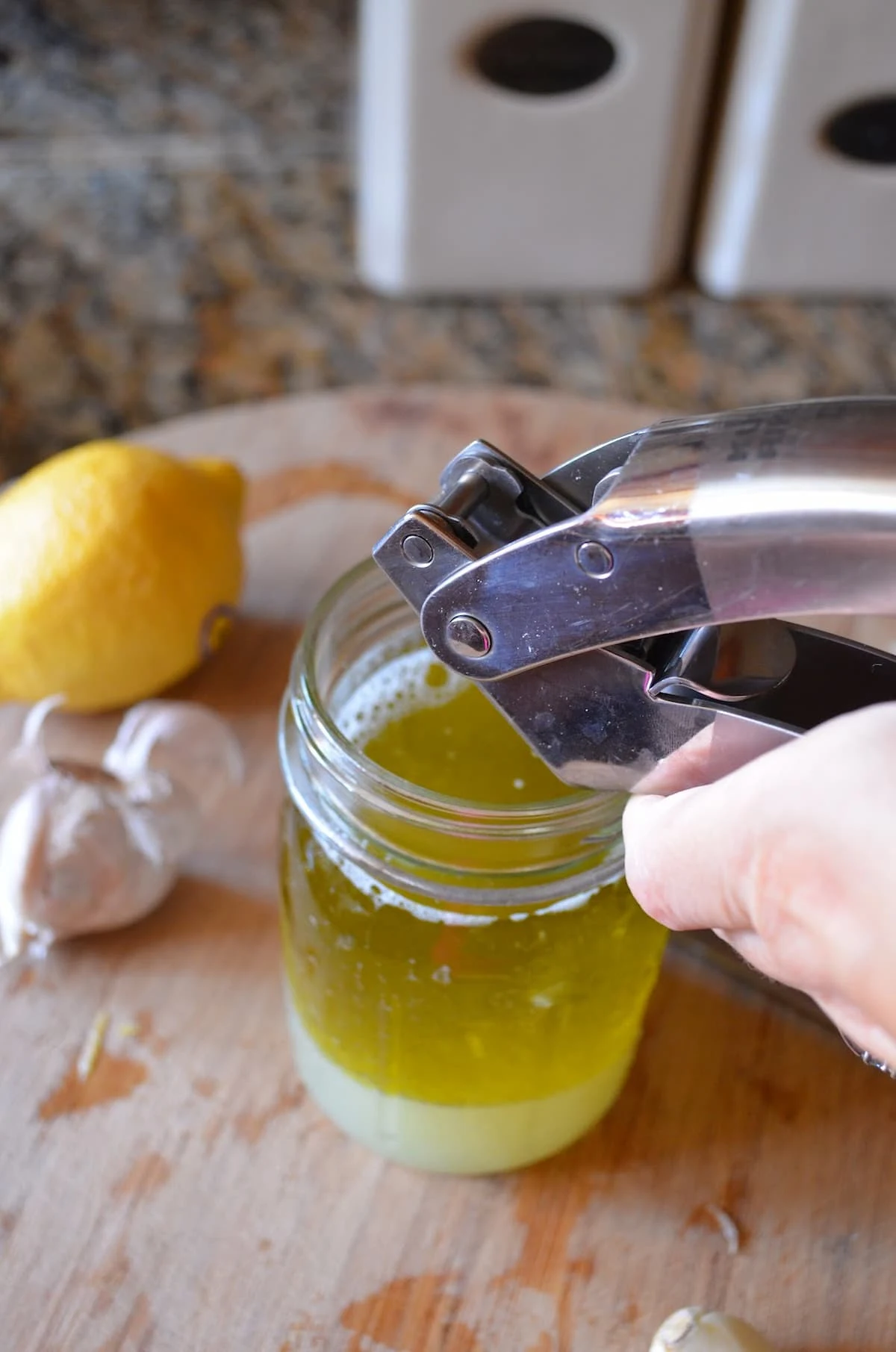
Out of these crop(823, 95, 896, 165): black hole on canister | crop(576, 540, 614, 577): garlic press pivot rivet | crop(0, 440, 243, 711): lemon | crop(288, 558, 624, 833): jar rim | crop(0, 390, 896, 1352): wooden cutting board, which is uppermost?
crop(576, 540, 614, 577): garlic press pivot rivet

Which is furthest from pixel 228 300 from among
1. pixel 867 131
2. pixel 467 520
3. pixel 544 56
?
pixel 467 520

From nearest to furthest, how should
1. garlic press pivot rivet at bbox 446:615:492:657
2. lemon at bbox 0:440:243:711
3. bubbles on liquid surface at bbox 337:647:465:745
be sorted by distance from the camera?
garlic press pivot rivet at bbox 446:615:492:657 → bubbles on liquid surface at bbox 337:647:465:745 → lemon at bbox 0:440:243:711

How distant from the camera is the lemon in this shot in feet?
2.27

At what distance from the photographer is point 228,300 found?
131 cm

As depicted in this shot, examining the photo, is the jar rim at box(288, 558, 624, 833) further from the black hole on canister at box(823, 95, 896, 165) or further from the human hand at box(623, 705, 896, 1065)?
the black hole on canister at box(823, 95, 896, 165)

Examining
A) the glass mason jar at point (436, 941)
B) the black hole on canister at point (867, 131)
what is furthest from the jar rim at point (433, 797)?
the black hole on canister at point (867, 131)

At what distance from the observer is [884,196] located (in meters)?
1.19

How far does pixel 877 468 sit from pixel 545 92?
0.91 metres

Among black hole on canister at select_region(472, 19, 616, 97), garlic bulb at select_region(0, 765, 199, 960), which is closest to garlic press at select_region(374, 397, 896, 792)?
garlic bulb at select_region(0, 765, 199, 960)

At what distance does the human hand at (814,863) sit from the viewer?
1.10 ft

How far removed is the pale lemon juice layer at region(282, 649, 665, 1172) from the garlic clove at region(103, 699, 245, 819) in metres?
0.14

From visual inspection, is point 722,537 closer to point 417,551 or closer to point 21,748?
point 417,551

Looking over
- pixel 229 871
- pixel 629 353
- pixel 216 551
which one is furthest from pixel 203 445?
pixel 629 353

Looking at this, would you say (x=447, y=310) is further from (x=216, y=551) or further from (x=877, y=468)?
(x=877, y=468)
